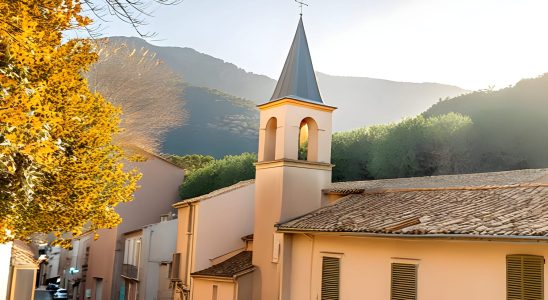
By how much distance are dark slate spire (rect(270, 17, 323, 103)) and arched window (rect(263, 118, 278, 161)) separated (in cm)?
94

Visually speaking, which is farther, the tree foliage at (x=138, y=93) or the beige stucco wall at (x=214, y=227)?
the tree foliage at (x=138, y=93)

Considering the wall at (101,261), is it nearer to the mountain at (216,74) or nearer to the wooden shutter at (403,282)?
the wooden shutter at (403,282)

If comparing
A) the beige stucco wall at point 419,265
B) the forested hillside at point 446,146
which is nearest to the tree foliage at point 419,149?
the forested hillside at point 446,146

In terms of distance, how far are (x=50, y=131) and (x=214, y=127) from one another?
345 ft

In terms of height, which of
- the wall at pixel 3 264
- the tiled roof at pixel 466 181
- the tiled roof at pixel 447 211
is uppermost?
the tiled roof at pixel 466 181

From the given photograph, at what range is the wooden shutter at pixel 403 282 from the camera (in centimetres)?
1444

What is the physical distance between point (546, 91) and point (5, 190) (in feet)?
123

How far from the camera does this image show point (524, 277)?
39.1 feet

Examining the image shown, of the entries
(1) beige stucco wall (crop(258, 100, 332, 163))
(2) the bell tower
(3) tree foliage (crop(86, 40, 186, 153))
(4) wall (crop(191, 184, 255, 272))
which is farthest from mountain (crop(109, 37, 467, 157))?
(1) beige stucco wall (crop(258, 100, 332, 163))

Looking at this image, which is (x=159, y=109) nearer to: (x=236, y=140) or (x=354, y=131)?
(x=354, y=131)

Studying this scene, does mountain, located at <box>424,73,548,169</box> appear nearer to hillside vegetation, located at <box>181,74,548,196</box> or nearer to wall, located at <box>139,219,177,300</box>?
hillside vegetation, located at <box>181,74,548,196</box>

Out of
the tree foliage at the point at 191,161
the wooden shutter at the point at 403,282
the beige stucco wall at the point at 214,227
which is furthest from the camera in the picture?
the tree foliage at the point at 191,161

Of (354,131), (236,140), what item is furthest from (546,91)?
(236,140)

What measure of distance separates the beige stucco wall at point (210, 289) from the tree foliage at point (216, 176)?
51.6 ft
